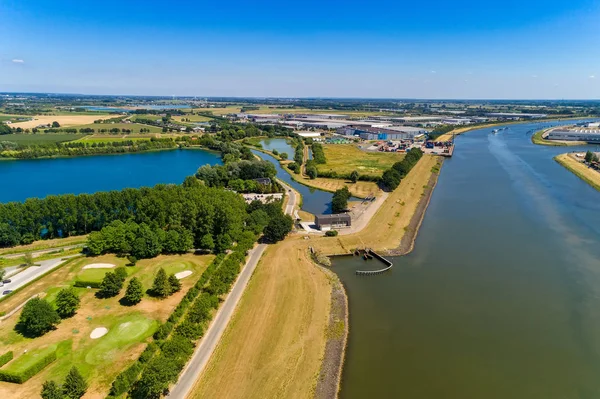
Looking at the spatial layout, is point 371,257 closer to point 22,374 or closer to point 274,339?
point 274,339

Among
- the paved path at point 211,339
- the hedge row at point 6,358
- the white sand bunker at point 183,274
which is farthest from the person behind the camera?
the white sand bunker at point 183,274

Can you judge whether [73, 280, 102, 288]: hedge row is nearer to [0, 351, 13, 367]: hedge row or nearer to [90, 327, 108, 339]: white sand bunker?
[90, 327, 108, 339]: white sand bunker

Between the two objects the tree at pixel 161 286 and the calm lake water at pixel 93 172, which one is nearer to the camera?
the tree at pixel 161 286

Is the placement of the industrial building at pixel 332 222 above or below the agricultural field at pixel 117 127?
below

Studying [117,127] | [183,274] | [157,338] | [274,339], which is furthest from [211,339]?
[117,127]

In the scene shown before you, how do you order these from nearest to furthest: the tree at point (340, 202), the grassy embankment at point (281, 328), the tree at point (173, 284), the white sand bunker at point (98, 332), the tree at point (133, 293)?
the grassy embankment at point (281, 328) < the white sand bunker at point (98, 332) < the tree at point (133, 293) < the tree at point (173, 284) < the tree at point (340, 202)

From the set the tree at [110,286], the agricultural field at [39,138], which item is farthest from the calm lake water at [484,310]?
the agricultural field at [39,138]

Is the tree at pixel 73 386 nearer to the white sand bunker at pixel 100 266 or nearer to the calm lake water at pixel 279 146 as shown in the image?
the white sand bunker at pixel 100 266

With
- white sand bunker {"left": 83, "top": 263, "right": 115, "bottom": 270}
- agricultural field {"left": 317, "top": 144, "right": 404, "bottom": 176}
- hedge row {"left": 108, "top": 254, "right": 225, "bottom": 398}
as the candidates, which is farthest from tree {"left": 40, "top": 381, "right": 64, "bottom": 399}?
agricultural field {"left": 317, "top": 144, "right": 404, "bottom": 176}
